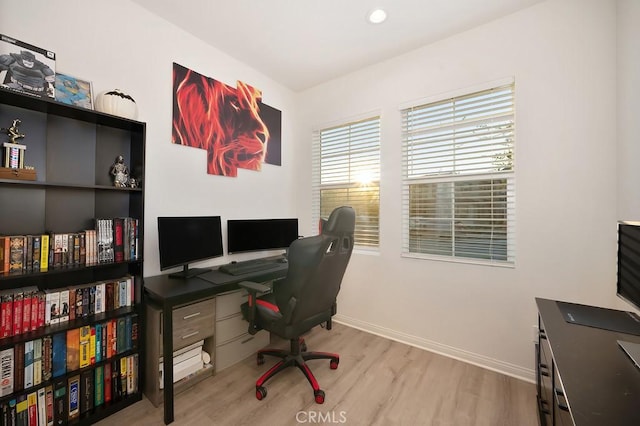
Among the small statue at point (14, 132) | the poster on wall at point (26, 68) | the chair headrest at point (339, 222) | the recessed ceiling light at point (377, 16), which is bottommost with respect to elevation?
the chair headrest at point (339, 222)

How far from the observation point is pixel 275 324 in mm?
1767

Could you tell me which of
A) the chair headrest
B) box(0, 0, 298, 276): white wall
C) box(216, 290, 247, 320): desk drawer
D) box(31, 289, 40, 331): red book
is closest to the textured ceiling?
box(0, 0, 298, 276): white wall

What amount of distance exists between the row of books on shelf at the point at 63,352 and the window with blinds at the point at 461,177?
240 centimetres

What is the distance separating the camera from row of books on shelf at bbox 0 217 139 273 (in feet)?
4.45

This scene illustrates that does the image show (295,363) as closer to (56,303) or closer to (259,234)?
(259,234)

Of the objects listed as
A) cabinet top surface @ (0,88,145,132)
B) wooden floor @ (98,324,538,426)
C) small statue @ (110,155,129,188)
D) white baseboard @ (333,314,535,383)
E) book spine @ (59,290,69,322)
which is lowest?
wooden floor @ (98,324,538,426)

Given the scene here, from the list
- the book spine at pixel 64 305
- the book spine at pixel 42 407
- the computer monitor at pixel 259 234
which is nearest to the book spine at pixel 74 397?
the book spine at pixel 42 407

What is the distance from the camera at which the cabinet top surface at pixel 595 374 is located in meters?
0.70

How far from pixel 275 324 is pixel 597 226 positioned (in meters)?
2.34

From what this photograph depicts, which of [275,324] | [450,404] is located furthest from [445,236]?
[275,324]

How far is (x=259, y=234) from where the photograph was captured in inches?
105

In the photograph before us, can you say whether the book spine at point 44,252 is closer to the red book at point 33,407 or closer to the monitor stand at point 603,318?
the red book at point 33,407

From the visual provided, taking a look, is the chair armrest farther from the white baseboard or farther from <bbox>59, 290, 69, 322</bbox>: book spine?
the white baseboard

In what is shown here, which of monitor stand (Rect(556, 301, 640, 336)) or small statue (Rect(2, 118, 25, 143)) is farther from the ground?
small statue (Rect(2, 118, 25, 143))
